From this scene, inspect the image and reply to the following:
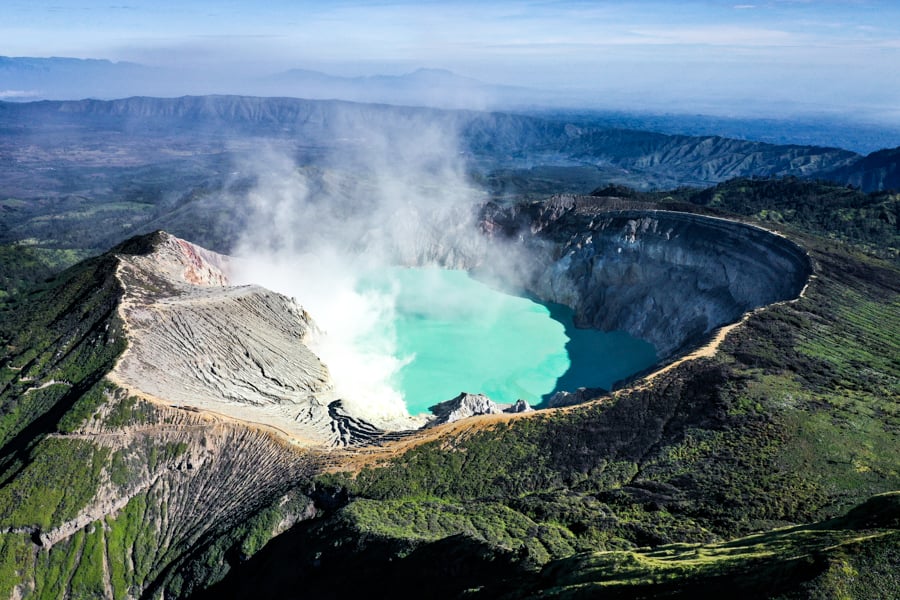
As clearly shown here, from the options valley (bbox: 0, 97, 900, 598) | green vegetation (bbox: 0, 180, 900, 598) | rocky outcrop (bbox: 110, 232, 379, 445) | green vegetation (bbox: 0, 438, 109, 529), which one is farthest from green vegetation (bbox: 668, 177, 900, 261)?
green vegetation (bbox: 0, 438, 109, 529)

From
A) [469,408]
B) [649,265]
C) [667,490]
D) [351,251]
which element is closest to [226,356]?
[469,408]

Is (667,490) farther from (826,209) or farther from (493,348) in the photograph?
(826,209)

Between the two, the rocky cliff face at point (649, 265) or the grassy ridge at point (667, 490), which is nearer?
the grassy ridge at point (667, 490)

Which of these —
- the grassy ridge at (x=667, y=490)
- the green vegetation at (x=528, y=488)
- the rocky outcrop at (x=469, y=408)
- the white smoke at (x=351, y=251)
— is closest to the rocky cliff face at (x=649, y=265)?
the white smoke at (x=351, y=251)

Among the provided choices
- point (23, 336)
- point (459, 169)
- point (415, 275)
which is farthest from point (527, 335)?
point (459, 169)

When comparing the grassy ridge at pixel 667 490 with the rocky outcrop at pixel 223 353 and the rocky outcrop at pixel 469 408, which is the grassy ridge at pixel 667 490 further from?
the rocky outcrop at pixel 223 353

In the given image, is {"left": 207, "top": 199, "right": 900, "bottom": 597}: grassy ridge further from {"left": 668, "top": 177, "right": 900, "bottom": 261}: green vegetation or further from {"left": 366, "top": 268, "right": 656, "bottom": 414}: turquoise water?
{"left": 668, "top": 177, "right": 900, "bottom": 261}: green vegetation
